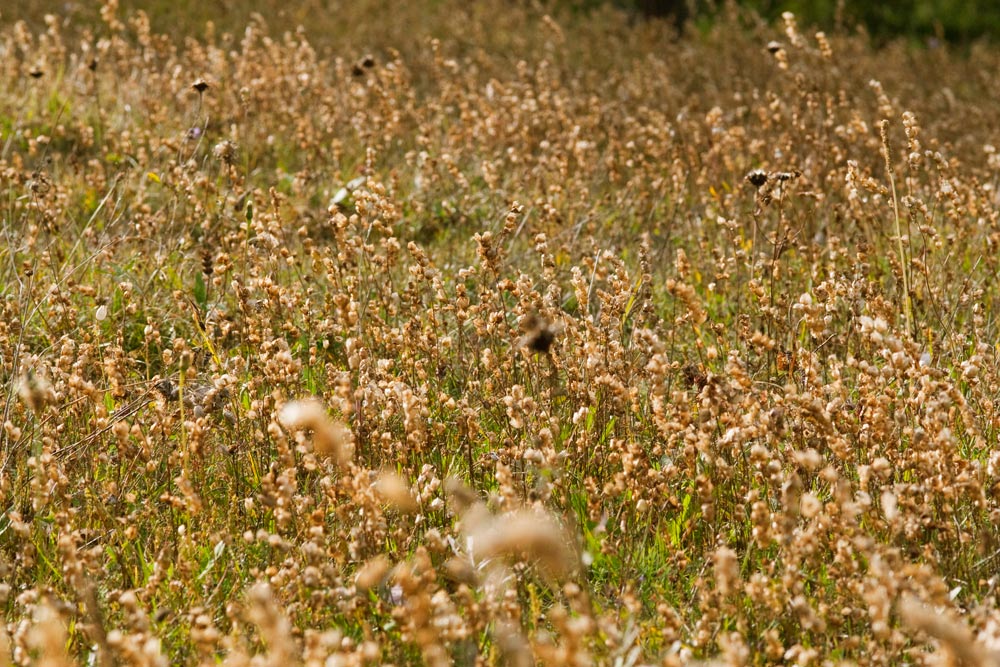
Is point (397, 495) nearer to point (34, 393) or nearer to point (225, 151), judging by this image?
point (34, 393)

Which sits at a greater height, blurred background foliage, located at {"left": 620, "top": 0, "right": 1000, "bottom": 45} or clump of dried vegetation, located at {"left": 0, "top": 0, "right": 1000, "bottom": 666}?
clump of dried vegetation, located at {"left": 0, "top": 0, "right": 1000, "bottom": 666}

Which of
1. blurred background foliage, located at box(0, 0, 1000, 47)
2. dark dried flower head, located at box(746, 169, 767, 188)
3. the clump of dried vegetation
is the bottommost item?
blurred background foliage, located at box(0, 0, 1000, 47)

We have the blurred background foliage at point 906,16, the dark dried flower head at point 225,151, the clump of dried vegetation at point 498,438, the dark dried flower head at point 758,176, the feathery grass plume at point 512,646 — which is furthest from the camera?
the blurred background foliage at point 906,16

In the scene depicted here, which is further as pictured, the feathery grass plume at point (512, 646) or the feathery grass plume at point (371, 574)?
the feathery grass plume at point (371, 574)

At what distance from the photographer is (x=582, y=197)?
441cm

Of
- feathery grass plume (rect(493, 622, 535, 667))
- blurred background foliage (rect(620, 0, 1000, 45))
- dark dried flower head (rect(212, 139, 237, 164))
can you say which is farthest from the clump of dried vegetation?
blurred background foliage (rect(620, 0, 1000, 45))

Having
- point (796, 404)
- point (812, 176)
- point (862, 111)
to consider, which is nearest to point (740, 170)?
point (812, 176)

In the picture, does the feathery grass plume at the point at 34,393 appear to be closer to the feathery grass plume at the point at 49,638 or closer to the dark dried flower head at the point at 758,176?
the feathery grass plume at the point at 49,638

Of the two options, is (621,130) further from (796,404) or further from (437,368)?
(796,404)

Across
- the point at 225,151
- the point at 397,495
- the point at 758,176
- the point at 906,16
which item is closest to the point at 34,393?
the point at 397,495

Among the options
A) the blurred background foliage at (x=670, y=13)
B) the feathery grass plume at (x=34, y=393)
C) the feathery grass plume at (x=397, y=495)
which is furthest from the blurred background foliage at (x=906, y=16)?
the feathery grass plume at (x=34, y=393)

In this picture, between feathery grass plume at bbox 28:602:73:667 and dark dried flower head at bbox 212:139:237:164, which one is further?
dark dried flower head at bbox 212:139:237:164

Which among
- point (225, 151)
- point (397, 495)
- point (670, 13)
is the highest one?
point (397, 495)

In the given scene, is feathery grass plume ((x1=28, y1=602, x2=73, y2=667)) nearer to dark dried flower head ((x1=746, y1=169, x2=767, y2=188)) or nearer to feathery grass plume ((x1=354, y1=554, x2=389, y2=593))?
feathery grass plume ((x1=354, y1=554, x2=389, y2=593))
